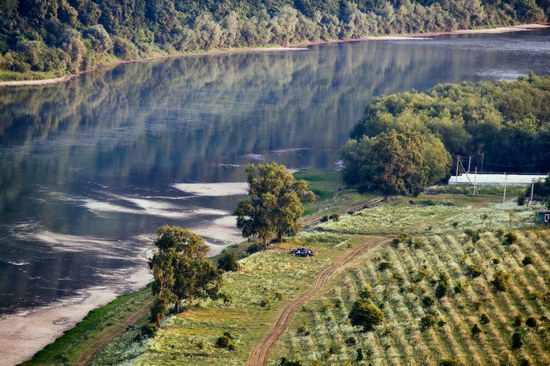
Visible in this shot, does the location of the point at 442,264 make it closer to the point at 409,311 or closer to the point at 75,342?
the point at 409,311

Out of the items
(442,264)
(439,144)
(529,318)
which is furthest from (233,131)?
(529,318)

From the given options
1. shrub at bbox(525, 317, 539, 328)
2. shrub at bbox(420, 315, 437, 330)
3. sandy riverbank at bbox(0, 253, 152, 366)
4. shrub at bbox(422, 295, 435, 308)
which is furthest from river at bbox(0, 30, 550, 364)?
shrub at bbox(525, 317, 539, 328)

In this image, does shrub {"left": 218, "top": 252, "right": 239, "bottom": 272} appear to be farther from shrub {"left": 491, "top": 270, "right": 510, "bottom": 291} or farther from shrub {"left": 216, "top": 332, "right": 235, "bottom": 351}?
shrub {"left": 491, "top": 270, "right": 510, "bottom": 291}

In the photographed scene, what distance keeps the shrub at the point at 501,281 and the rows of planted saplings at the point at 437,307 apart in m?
0.06

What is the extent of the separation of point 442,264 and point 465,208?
20.8 m

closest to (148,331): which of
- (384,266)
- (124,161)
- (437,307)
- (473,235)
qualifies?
(437,307)

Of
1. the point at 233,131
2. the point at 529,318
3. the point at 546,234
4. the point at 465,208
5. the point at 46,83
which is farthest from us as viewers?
the point at 46,83

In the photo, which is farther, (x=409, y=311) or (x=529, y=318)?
(x=409, y=311)

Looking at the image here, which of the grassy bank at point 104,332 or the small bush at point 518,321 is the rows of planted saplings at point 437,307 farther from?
the grassy bank at point 104,332

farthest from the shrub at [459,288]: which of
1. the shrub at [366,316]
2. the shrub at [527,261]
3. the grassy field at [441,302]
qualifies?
the shrub at [366,316]

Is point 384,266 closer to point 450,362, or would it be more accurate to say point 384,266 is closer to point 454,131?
point 450,362

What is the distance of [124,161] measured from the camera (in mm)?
135500

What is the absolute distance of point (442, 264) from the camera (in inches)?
3221

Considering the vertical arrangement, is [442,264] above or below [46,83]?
below
